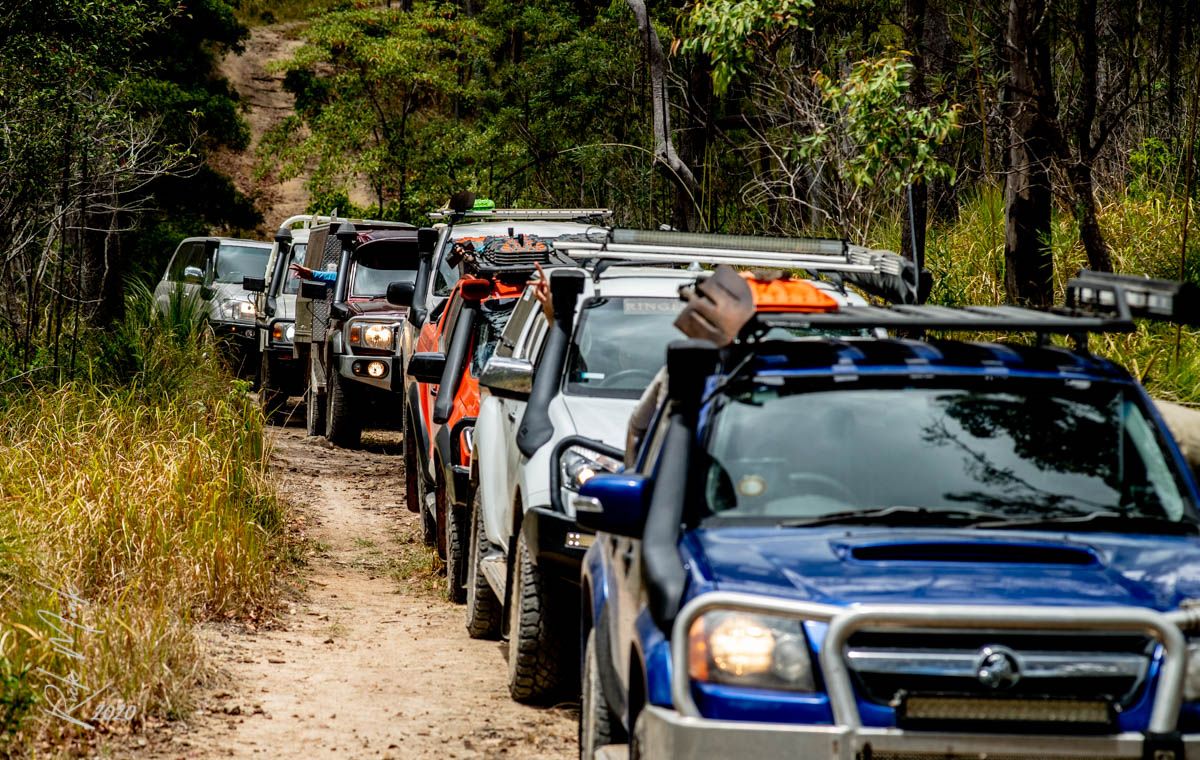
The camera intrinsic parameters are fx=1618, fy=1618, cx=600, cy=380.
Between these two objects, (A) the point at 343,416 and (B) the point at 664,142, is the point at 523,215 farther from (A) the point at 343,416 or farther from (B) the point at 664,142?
(B) the point at 664,142

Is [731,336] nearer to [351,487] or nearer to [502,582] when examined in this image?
[502,582]

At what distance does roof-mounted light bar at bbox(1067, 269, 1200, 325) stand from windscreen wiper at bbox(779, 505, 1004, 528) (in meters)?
0.79

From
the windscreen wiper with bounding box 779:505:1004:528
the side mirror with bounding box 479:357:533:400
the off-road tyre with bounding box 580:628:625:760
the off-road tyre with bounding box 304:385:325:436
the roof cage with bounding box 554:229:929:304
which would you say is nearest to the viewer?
the windscreen wiper with bounding box 779:505:1004:528

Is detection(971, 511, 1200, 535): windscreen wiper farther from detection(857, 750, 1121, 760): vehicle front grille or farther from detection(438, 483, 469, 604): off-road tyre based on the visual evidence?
detection(438, 483, 469, 604): off-road tyre

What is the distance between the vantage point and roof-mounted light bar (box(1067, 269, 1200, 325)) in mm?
4766

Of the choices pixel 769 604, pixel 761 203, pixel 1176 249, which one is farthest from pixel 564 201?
pixel 769 604

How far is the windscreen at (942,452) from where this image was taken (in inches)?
184

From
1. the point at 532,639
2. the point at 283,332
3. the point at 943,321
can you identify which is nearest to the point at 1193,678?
the point at 943,321

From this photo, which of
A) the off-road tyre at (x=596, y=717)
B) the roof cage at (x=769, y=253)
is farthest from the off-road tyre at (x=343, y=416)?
the off-road tyre at (x=596, y=717)

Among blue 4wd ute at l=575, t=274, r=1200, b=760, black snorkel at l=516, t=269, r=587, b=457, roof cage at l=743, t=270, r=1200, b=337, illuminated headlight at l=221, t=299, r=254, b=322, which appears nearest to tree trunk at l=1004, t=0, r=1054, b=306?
black snorkel at l=516, t=269, r=587, b=457

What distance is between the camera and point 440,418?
9.77m

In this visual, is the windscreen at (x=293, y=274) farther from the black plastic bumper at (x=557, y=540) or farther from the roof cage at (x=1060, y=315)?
the roof cage at (x=1060, y=315)
